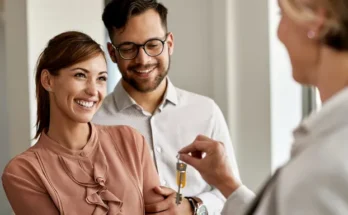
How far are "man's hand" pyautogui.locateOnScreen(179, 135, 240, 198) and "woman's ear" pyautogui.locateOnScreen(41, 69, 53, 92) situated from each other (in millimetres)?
416

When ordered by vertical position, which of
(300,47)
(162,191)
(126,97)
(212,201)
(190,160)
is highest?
(300,47)

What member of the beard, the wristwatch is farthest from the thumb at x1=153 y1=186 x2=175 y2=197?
the beard

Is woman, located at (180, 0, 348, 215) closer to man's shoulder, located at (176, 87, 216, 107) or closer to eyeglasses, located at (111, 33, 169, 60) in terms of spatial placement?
eyeglasses, located at (111, 33, 169, 60)

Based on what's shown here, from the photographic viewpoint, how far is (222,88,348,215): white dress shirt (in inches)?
29.2

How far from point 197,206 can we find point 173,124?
369 mm

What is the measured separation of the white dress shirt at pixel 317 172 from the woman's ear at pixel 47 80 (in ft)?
2.98

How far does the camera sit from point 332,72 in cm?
82

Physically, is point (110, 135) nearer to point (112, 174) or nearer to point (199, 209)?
point (112, 174)

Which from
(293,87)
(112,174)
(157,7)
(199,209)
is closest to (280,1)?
(112,174)

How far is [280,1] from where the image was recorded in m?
0.90

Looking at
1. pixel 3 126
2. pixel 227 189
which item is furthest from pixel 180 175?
pixel 3 126

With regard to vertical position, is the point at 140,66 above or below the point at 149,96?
above

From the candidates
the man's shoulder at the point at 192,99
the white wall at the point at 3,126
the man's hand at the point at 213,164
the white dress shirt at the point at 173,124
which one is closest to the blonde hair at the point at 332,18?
the man's hand at the point at 213,164

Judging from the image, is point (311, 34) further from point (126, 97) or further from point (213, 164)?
point (126, 97)
